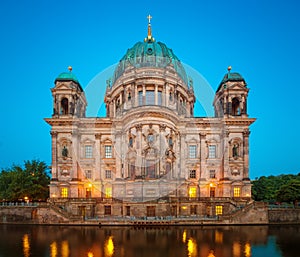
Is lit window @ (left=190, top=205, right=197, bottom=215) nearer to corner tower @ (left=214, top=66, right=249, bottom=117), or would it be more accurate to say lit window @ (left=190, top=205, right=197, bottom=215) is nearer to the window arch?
corner tower @ (left=214, top=66, right=249, bottom=117)

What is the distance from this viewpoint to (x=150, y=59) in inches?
2874

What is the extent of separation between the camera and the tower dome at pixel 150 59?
237 feet

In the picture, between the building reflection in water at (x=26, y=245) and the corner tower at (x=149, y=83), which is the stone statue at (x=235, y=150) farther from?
the building reflection in water at (x=26, y=245)

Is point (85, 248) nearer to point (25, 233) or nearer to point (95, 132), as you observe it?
point (25, 233)

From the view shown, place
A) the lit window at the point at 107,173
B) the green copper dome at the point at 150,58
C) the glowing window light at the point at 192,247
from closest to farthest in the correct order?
the glowing window light at the point at 192,247, the lit window at the point at 107,173, the green copper dome at the point at 150,58

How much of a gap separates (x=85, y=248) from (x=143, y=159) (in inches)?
1135

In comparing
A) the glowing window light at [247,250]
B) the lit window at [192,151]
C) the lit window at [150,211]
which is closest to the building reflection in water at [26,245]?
the glowing window light at [247,250]

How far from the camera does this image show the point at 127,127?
59656 millimetres

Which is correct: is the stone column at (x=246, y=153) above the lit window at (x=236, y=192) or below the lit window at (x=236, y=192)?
above

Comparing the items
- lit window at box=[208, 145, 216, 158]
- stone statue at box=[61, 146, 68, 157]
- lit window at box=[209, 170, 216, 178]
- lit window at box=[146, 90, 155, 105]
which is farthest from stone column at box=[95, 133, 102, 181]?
lit window at box=[208, 145, 216, 158]

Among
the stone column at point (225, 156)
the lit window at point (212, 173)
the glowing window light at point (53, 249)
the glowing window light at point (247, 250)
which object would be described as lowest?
the glowing window light at point (247, 250)

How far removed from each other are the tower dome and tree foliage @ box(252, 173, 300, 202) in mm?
31278

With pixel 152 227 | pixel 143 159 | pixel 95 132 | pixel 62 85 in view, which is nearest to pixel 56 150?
pixel 95 132

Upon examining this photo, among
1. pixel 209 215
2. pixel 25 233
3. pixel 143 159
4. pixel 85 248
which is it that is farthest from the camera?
pixel 143 159
